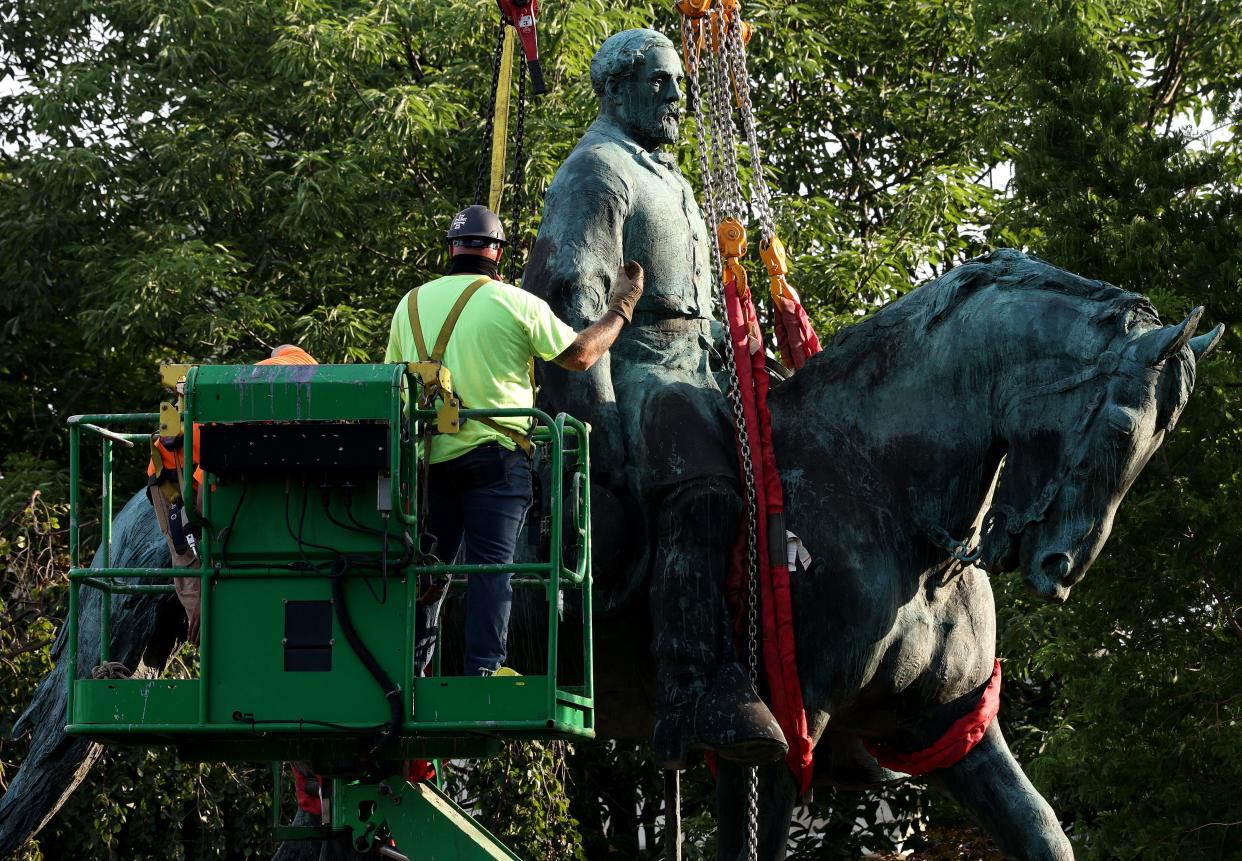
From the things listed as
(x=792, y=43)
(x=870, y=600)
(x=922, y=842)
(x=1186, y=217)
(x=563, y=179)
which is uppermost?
(x=792, y=43)

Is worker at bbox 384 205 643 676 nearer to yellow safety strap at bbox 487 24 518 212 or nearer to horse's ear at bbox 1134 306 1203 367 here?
yellow safety strap at bbox 487 24 518 212

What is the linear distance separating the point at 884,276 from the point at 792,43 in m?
2.78

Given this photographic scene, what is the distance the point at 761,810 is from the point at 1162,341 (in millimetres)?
1988

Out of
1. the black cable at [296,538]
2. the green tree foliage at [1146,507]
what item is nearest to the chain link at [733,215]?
the black cable at [296,538]

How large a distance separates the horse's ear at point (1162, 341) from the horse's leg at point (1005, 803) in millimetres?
1433

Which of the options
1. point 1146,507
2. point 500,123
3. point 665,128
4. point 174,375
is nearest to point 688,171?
point 1146,507

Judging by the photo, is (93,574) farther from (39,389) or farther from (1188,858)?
(39,389)

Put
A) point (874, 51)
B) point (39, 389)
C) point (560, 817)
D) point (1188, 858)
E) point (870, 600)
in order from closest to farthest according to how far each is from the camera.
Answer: point (870, 600), point (1188, 858), point (560, 817), point (39, 389), point (874, 51)

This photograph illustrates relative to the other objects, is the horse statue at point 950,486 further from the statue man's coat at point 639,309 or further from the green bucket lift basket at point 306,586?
the green bucket lift basket at point 306,586

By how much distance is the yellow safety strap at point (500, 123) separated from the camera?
7773mm

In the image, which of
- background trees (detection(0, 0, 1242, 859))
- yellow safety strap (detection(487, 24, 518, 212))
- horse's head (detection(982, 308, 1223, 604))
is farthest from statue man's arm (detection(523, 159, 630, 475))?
background trees (detection(0, 0, 1242, 859))

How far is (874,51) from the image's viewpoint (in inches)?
741

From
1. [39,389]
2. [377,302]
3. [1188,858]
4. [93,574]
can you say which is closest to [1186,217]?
[1188,858]

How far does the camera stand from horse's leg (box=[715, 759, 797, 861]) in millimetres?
6645
